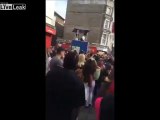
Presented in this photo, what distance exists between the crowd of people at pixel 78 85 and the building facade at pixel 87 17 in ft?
0.59

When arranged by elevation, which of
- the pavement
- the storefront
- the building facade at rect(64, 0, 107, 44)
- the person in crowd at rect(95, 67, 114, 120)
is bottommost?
the pavement

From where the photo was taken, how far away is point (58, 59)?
8.43ft

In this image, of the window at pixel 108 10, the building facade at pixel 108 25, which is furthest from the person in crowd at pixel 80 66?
the window at pixel 108 10

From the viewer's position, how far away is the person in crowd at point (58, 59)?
2400 millimetres

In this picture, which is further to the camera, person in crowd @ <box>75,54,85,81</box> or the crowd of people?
person in crowd @ <box>75,54,85,81</box>

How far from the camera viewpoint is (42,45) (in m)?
2.71

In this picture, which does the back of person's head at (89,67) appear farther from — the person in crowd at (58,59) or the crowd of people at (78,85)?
the person in crowd at (58,59)

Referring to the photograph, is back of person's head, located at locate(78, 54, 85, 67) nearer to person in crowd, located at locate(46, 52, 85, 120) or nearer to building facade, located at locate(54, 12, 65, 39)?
person in crowd, located at locate(46, 52, 85, 120)

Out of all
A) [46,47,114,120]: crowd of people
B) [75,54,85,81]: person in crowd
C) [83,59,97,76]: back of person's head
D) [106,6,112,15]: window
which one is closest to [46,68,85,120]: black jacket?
[46,47,114,120]: crowd of people

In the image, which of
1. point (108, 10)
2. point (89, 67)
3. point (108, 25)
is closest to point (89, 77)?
point (89, 67)

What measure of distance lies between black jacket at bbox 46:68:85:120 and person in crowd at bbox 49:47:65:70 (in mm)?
90

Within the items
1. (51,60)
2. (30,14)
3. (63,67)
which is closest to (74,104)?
(63,67)

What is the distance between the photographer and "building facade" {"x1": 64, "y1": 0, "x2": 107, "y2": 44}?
2.41 meters
